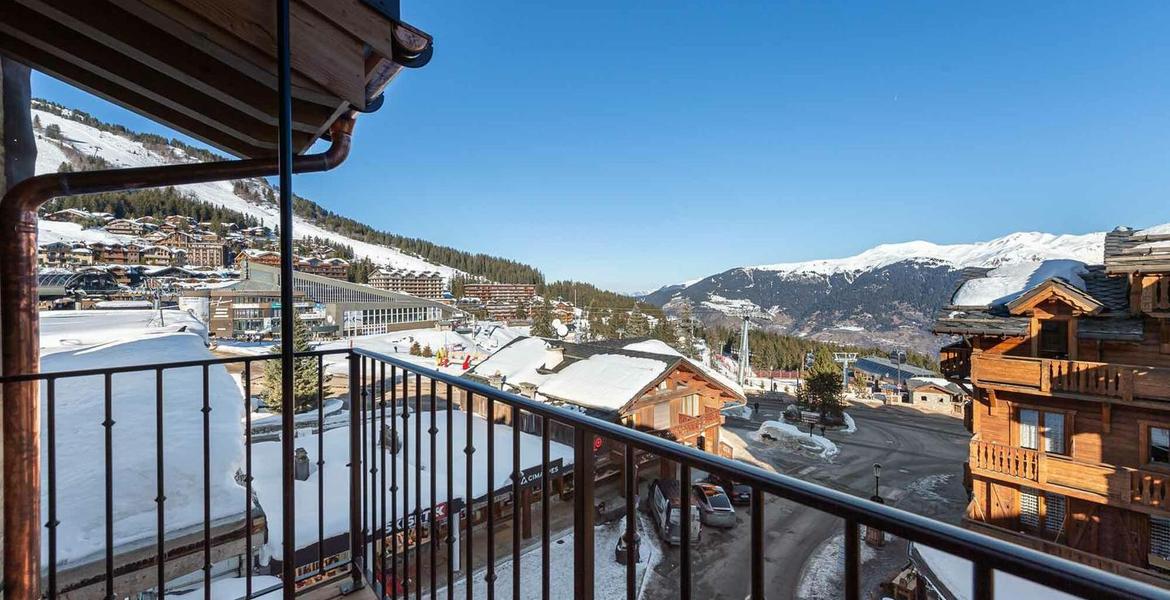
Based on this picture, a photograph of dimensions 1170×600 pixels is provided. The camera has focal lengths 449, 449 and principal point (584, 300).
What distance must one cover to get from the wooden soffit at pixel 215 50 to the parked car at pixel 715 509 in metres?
8.41

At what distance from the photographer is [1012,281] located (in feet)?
22.3

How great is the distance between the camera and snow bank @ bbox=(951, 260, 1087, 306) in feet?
20.4

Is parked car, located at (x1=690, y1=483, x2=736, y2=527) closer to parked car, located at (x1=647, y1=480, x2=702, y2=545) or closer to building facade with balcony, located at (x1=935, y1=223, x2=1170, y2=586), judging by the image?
Result: parked car, located at (x1=647, y1=480, x2=702, y2=545)

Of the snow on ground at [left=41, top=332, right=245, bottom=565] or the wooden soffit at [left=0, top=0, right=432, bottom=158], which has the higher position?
the wooden soffit at [left=0, top=0, right=432, bottom=158]

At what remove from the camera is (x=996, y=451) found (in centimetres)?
635

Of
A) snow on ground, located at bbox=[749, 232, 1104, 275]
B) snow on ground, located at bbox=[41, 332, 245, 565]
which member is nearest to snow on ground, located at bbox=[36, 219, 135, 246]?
snow on ground, located at bbox=[41, 332, 245, 565]

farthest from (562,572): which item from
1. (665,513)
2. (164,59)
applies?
(164,59)

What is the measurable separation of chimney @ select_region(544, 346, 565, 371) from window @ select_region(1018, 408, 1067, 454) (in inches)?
354

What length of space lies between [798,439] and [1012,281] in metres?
9.21

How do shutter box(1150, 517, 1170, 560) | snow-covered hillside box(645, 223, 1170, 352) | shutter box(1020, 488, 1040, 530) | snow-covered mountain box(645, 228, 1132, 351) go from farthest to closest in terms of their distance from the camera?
snow-covered mountain box(645, 228, 1132, 351) < snow-covered hillside box(645, 223, 1170, 352) < shutter box(1020, 488, 1040, 530) < shutter box(1150, 517, 1170, 560)

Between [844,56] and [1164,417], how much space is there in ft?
41.2

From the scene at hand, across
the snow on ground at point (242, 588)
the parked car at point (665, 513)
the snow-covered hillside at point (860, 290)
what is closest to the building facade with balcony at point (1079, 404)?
the parked car at point (665, 513)

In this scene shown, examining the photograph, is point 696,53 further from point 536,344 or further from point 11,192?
point 11,192

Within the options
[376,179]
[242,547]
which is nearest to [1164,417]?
[242,547]
